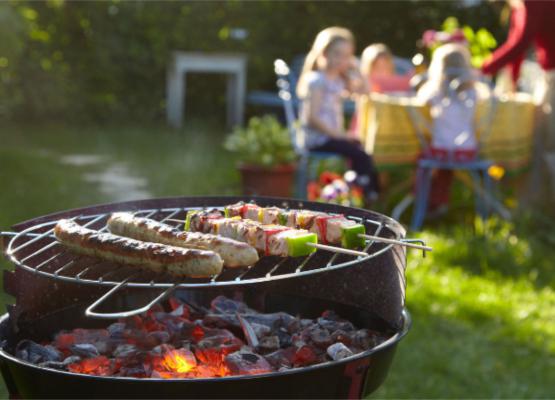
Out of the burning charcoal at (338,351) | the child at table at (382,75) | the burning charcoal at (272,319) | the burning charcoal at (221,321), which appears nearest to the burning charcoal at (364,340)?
the burning charcoal at (338,351)

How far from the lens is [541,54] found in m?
5.95

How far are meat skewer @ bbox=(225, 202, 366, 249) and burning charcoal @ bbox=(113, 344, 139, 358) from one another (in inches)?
18.5

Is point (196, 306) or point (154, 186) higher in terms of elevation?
point (196, 306)

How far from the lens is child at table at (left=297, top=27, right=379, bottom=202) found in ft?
18.8

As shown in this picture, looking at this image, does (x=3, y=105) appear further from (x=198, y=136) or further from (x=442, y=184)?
(x=442, y=184)

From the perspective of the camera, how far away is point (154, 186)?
6895 mm

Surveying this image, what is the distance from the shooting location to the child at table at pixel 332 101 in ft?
18.8

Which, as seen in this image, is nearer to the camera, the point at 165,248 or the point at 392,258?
the point at 165,248

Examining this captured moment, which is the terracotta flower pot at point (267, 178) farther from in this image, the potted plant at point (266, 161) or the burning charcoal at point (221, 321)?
the burning charcoal at point (221, 321)

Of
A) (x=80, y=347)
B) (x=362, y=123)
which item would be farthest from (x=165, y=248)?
(x=362, y=123)

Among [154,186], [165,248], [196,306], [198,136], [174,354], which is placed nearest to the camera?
[165,248]

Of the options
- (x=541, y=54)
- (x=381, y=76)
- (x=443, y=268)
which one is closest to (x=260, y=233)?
(x=443, y=268)

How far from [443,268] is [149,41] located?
638 cm

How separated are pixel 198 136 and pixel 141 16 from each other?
1697mm
